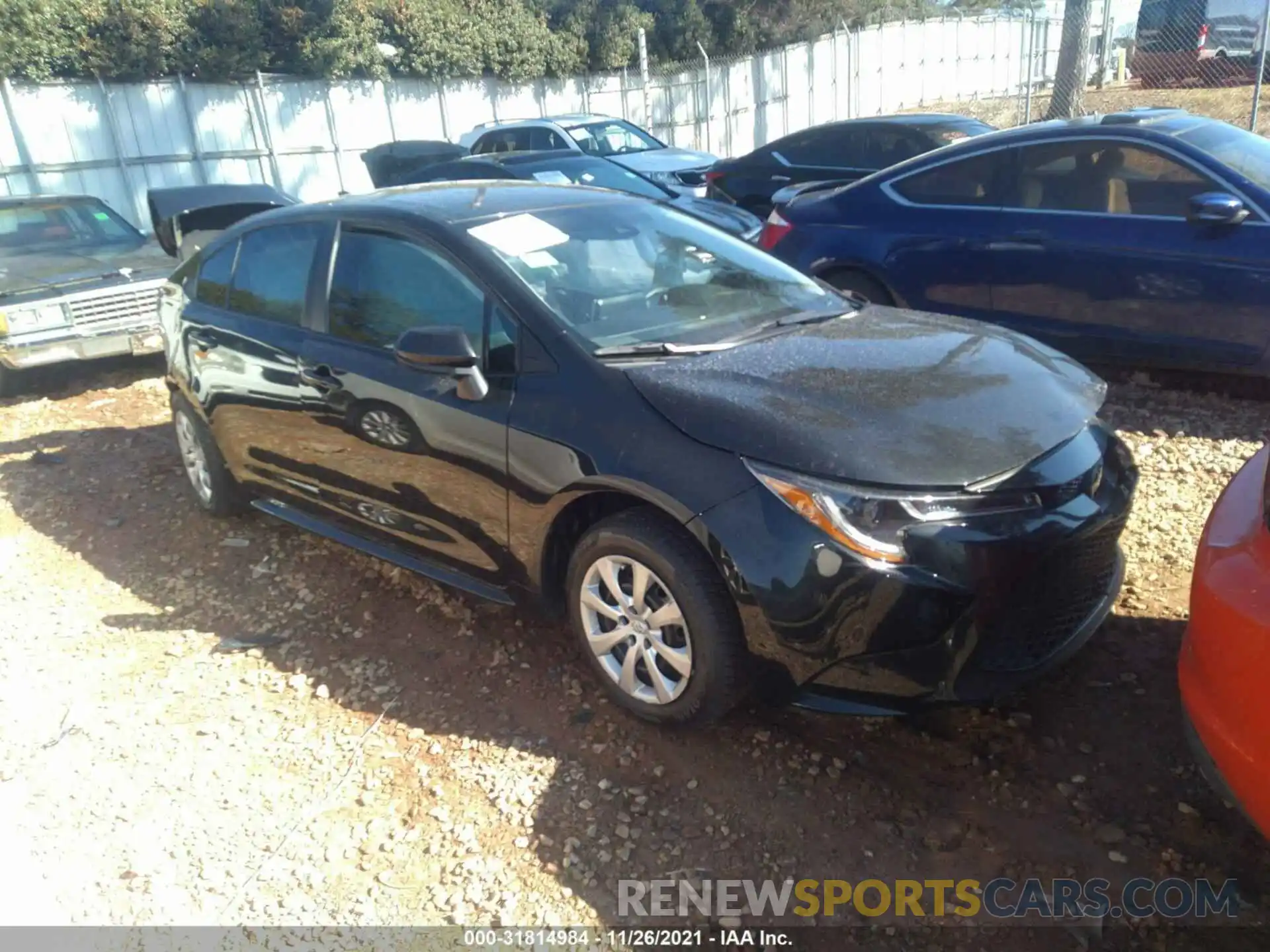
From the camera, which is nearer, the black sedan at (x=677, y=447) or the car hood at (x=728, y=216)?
the black sedan at (x=677, y=447)

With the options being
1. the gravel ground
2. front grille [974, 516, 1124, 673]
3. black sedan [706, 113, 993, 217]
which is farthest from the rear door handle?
black sedan [706, 113, 993, 217]

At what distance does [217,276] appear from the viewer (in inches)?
194

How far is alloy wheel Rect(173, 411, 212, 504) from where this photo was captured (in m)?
5.21

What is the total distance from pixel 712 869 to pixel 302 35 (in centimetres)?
2033

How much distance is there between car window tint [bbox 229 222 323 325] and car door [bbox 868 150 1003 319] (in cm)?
355

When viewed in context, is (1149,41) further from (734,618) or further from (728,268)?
(734,618)

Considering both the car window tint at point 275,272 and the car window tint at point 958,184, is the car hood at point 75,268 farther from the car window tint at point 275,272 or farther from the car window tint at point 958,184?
the car window tint at point 958,184

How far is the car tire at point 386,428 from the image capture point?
367 cm

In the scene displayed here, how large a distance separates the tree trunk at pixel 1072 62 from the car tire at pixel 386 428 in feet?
47.9

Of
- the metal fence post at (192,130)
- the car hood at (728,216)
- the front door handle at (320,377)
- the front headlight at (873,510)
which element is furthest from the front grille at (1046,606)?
the metal fence post at (192,130)

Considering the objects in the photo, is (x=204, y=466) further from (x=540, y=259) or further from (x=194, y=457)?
(x=540, y=259)

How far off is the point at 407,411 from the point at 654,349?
0.99 metres

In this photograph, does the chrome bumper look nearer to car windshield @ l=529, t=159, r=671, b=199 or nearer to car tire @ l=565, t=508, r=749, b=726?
car windshield @ l=529, t=159, r=671, b=199

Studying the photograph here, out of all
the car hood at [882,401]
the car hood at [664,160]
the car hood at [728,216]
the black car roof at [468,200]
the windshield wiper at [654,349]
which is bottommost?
the car hood at [664,160]
